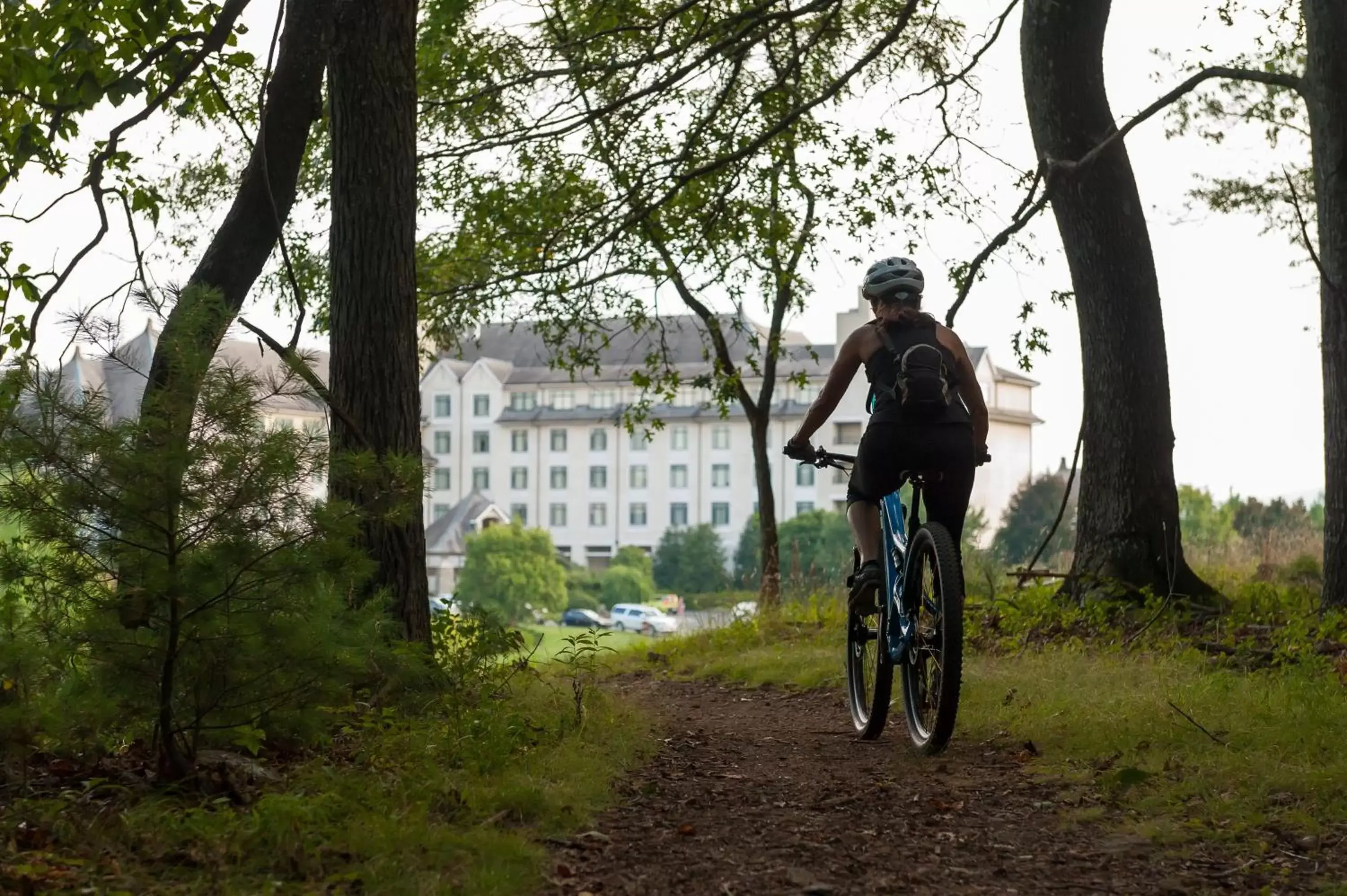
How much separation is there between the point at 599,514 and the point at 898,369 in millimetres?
113197

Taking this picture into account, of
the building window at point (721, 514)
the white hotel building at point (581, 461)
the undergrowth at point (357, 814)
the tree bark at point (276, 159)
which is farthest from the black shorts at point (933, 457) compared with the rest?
the building window at point (721, 514)

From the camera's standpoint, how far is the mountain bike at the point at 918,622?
541cm

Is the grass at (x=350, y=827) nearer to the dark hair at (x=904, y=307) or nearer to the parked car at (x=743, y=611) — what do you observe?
the dark hair at (x=904, y=307)

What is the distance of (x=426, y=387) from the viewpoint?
117750mm

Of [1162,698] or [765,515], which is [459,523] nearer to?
[765,515]

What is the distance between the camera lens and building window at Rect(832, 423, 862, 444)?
91812 millimetres

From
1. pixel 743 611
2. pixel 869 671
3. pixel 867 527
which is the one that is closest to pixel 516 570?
pixel 743 611

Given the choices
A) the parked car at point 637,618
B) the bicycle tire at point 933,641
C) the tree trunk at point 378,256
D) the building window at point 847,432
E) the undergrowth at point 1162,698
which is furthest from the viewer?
the building window at point 847,432

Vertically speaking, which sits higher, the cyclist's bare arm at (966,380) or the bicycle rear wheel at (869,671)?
the cyclist's bare arm at (966,380)

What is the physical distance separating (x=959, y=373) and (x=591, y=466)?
4361 inches

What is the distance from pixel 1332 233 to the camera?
9.09 metres

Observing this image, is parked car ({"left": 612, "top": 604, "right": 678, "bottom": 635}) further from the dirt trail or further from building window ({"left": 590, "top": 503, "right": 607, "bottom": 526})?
the dirt trail

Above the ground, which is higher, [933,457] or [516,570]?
[933,457]

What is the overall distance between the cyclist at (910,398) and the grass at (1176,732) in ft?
3.18
